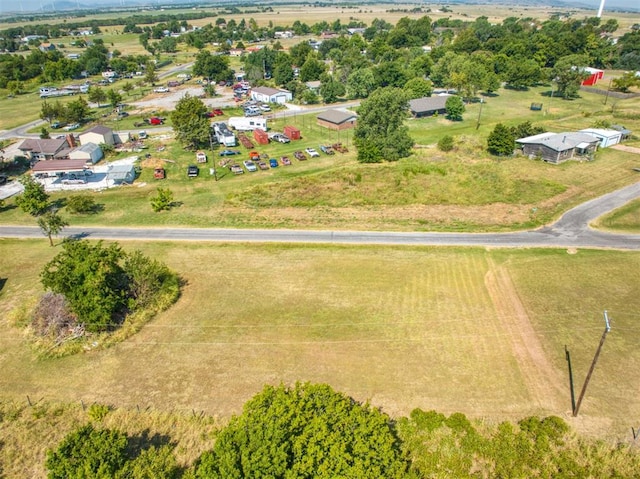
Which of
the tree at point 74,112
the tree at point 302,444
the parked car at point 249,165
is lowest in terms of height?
the parked car at point 249,165

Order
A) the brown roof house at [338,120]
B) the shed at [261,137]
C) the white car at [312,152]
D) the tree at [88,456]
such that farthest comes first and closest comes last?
Answer: the brown roof house at [338,120], the shed at [261,137], the white car at [312,152], the tree at [88,456]

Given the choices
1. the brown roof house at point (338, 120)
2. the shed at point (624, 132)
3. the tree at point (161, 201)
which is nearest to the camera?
the tree at point (161, 201)

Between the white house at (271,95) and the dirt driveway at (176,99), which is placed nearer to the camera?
the white house at (271,95)

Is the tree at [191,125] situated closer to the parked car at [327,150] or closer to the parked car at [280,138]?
the parked car at [280,138]

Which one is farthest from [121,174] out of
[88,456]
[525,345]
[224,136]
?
[525,345]

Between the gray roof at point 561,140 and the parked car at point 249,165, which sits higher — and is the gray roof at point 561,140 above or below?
above

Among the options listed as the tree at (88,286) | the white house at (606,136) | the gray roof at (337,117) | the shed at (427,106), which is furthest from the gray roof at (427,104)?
the tree at (88,286)

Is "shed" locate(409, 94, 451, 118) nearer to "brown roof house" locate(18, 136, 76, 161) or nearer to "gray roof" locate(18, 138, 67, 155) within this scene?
"brown roof house" locate(18, 136, 76, 161)
